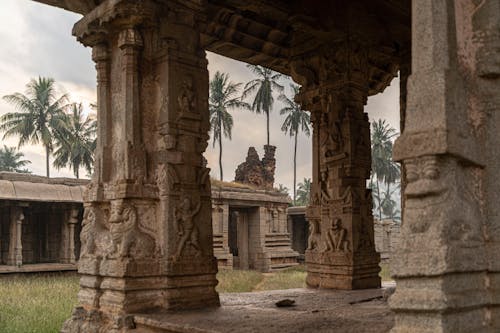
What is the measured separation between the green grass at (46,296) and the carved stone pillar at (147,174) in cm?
346

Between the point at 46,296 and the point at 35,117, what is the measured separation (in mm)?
32250

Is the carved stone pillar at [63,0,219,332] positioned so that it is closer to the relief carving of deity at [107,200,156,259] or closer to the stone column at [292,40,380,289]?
the relief carving of deity at [107,200,156,259]

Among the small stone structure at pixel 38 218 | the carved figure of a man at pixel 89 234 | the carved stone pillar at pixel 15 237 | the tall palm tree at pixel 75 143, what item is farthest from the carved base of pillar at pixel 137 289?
the tall palm tree at pixel 75 143

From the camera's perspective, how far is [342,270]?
30.2 feet

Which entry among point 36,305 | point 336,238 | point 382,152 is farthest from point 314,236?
point 382,152

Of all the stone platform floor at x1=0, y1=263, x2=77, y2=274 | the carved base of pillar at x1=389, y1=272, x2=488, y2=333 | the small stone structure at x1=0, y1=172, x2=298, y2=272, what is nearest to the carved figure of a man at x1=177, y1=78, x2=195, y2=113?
the carved base of pillar at x1=389, y1=272, x2=488, y2=333

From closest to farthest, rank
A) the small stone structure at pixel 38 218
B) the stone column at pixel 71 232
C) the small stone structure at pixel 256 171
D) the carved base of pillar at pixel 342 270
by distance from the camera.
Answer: the carved base of pillar at pixel 342 270 < the small stone structure at pixel 38 218 < the stone column at pixel 71 232 < the small stone structure at pixel 256 171

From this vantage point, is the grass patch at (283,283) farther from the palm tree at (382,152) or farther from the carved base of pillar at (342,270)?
the palm tree at (382,152)

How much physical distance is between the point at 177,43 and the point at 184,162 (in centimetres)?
156

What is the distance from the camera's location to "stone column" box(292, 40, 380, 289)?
9258mm

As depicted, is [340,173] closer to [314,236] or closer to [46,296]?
[314,236]

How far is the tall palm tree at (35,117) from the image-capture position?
138 feet

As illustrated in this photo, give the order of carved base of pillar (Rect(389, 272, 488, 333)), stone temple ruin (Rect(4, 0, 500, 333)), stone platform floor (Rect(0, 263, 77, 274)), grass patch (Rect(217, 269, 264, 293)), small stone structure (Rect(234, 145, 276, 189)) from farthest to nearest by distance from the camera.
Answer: small stone structure (Rect(234, 145, 276, 189)), stone platform floor (Rect(0, 263, 77, 274)), grass patch (Rect(217, 269, 264, 293)), stone temple ruin (Rect(4, 0, 500, 333)), carved base of pillar (Rect(389, 272, 488, 333))

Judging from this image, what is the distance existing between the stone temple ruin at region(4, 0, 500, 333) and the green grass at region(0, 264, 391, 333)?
11.5 feet
